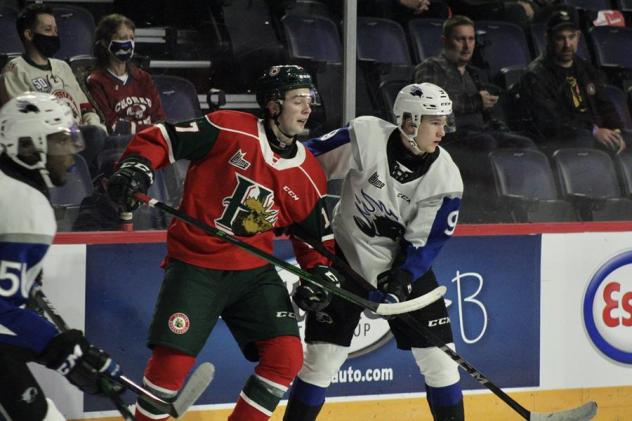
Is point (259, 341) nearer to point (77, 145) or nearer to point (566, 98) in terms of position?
point (77, 145)

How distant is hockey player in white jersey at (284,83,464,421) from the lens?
4.05 m

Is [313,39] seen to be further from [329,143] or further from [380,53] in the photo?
[329,143]

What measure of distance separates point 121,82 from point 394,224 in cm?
129

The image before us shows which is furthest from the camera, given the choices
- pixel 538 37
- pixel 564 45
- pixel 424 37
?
pixel 538 37

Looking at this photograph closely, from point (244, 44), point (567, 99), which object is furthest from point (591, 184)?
point (244, 44)

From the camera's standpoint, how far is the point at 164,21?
4.90m

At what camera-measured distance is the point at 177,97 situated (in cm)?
479

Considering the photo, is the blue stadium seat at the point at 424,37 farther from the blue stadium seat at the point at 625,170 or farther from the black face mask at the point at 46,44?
the black face mask at the point at 46,44

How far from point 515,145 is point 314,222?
159 centimetres

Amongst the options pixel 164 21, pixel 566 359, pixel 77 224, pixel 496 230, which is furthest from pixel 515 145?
pixel 77 224

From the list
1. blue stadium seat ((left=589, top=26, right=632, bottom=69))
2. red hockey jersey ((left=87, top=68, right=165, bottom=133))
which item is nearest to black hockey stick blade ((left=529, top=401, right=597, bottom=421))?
red hockey jersey ((left=87, top=68, right=165, bottom=133))

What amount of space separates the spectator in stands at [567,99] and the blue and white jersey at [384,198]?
1360 mm

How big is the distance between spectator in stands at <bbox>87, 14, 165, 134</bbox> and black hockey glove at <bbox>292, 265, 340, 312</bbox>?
112 centimetres

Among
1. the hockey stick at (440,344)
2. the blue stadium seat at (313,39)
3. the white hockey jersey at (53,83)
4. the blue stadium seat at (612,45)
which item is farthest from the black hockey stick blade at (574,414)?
the blue stadium seat at (612,45)
